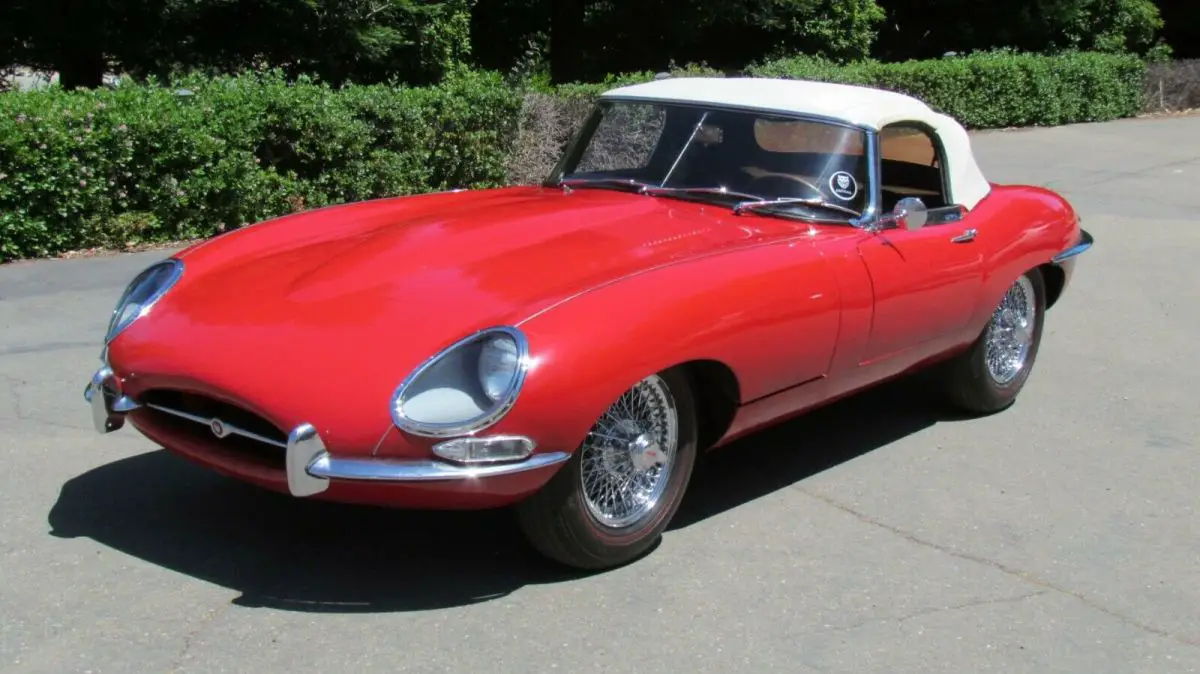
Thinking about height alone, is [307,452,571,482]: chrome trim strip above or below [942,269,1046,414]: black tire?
above

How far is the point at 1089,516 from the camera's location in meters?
5.12

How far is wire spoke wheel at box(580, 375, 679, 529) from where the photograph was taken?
426cm

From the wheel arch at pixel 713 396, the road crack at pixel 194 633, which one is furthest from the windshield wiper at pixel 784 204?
the road crack at pixel 194 633

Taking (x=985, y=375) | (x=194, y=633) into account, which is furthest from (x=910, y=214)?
(x=194, y=633)

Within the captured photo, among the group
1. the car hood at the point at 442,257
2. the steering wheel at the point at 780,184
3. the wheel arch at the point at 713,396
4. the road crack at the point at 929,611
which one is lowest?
the road crack at the point at 929,611

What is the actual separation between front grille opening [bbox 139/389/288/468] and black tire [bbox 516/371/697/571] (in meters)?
0.76

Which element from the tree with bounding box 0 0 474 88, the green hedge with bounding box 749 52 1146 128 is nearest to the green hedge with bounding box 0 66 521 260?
the tree with bounding box 0 0 474 88

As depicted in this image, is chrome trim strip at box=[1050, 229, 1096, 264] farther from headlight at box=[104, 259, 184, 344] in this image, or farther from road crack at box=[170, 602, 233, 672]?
road crack at box=[170, 602, 233, 672]

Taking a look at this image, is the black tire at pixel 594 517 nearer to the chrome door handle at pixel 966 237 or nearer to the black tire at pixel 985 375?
the chrome door handle at pixel 966 237

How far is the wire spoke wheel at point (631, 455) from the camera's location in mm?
4262

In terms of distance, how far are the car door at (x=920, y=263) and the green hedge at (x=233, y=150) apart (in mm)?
5444

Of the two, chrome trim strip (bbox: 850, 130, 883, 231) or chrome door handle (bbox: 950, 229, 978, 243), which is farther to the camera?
chrome door handle (bbox: 950, 229, 978, 243)

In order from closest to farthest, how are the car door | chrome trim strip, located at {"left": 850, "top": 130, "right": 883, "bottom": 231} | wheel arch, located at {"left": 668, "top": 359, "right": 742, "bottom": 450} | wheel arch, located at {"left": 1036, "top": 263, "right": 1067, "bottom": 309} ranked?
wheel arch, located at {"left": 668, "top": 359, "right": 742, "bottom": 450} → the car door → chrome trim strip, located at {"left": 850, "top": 130, "right": 883, "bottom": 231} → wheel arch, located at {"left": 1036, "top": 263, "right": 1067, "bottom": 309}

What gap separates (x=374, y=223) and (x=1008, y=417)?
3085 mm
